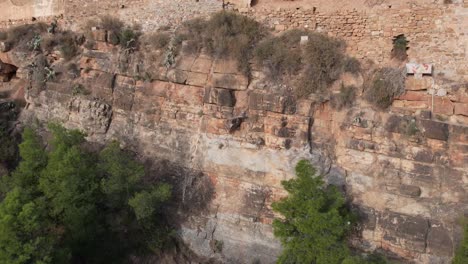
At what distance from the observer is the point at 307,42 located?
11.1 meters

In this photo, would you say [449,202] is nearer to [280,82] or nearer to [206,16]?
[280,82]

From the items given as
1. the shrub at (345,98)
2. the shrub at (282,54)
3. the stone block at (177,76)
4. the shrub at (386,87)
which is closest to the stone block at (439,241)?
the shrub at (386,87)

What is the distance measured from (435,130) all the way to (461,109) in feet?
2.48

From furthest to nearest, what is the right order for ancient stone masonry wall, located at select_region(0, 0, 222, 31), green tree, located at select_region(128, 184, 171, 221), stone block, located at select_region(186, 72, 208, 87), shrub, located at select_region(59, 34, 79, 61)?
shrub, located at select_region(59, 34, 79, 61), ancient stone masonry wall, located at select_region(0, 0, 222, 31), stone block, located at select_region(186, 72, 208, 87), green tree, located at select_region(128, 184, 171, 221)

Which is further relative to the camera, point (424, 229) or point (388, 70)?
point (388, 70)

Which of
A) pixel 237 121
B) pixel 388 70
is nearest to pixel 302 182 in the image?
pixel 237 121

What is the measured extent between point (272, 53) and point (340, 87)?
2.09 meters

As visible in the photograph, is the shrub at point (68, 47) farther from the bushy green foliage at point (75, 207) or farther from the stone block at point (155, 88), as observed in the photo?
the bushy green foliage at point (75, 207)

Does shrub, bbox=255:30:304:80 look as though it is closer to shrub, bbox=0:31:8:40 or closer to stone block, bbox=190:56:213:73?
stone block, bbox=190:56:213:73

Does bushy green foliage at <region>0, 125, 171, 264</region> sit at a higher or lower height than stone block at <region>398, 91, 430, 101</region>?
lower

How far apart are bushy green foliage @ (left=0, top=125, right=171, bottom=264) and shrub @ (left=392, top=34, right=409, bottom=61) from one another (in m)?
6.87

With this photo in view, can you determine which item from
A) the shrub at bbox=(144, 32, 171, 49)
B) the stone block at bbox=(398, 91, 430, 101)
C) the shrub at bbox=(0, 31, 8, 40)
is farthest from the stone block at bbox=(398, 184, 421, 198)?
the shrub at bbox=(0, 31, 8, 40)

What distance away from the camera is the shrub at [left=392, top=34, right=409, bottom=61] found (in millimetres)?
10352

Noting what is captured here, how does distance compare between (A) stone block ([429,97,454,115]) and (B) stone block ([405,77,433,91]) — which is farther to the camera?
(B) stone block ([405,77,433,91])
